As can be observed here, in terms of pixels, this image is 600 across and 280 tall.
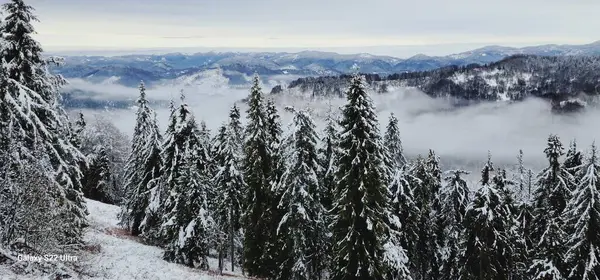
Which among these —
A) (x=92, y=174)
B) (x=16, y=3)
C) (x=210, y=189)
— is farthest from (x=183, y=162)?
(x=92, y=174)

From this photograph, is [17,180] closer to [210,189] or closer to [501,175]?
[210,189]

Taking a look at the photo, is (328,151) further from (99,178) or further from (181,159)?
(99,178)

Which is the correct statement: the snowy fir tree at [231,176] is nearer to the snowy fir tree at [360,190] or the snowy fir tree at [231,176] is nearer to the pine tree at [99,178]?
the snowy fir tree at [360,190]

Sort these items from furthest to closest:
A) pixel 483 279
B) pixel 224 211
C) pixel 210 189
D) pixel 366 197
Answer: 1. pixel 224 211
2. pixel 210 189
3. pixel 483 279
4. pixel 366 197

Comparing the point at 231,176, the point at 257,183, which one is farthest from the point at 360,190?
the point at 231,176

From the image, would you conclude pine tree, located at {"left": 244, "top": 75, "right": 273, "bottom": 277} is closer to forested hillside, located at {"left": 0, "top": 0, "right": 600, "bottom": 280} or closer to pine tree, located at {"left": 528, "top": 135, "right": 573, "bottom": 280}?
forested hillside, located at {"left": 0, "top": 0, "right": 600, "bottom": 280}

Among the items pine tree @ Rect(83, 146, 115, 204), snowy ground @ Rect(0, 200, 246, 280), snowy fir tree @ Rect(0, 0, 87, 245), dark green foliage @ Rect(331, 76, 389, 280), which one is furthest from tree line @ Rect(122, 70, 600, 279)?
pine tree @ Rect(83, 146, 115, 204)

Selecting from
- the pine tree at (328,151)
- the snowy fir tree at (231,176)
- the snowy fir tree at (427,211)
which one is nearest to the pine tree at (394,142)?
the snowy fir tree at (427,211)
